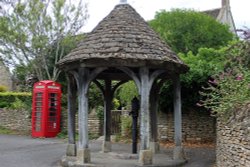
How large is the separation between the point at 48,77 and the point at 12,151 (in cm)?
1521

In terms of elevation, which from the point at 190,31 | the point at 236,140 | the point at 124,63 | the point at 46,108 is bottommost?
the point at 236,140

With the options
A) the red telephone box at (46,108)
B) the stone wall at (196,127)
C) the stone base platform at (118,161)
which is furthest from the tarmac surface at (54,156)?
the red telephone box at (46,108)

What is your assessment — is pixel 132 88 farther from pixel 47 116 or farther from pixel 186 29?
pixel 186 29

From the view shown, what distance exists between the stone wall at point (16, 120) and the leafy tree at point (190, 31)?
11.3m

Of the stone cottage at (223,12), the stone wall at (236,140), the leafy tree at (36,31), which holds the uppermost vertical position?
the stone cottage at (223,12)

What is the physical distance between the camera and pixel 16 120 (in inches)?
835

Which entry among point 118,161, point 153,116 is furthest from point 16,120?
point 118,161

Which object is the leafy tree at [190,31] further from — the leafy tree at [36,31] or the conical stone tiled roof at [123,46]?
the conical stone tiled roof at [123,46]

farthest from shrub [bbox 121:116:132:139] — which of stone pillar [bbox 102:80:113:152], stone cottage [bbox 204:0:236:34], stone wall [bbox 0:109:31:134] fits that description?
stone cottage [bbox 204:0:236:34]

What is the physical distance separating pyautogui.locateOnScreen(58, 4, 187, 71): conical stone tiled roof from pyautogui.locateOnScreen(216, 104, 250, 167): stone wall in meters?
2.50

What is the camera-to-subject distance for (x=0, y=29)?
2527 centimetres

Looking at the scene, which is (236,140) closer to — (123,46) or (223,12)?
(123,46)

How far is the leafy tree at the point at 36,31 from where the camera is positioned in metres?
25.5

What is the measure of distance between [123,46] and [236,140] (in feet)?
12.9
